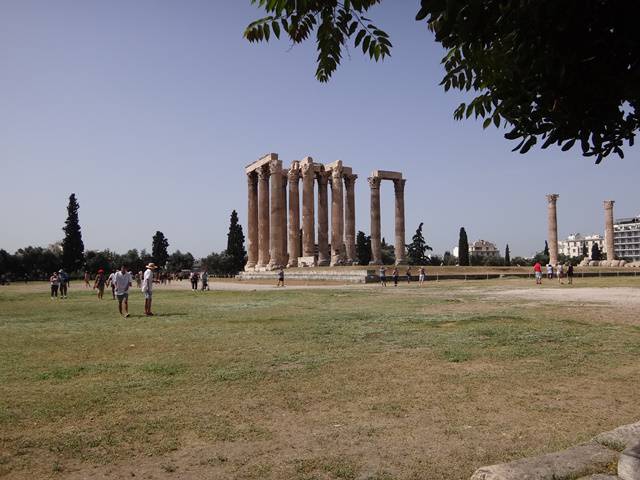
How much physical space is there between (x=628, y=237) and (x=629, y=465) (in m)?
219

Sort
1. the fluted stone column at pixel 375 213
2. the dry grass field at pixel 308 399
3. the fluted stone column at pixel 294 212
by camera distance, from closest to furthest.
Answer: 1. the dry grass field at pixel 308 399
2. the fluted stone column at pixel 294 212
3. the fluted stone column at pixel 375 213

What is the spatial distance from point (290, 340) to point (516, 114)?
7.65 metres

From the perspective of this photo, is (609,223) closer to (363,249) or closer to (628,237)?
(363,249)

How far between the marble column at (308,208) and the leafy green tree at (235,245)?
123ft

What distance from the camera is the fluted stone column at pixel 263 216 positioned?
56.4 m

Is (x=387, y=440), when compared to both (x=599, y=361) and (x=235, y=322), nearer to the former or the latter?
(x=599, y=361)

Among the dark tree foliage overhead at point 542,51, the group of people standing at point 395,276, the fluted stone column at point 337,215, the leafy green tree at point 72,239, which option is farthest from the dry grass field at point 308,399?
the leafy green tree at point 72,239

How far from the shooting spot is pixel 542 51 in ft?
10.9

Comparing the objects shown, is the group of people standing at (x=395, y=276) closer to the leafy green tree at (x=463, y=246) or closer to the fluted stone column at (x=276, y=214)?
the fluted stone column at (x=276, y=214)

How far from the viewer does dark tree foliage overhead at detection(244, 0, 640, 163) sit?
10.4 ft

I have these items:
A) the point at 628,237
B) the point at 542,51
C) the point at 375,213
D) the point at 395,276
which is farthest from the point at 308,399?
the point at 628,237

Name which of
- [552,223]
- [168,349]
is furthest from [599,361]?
[552,223]

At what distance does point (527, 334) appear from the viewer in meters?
10.9

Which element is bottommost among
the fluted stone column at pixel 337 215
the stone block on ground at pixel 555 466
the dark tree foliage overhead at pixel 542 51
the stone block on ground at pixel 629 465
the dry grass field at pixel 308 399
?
the dry grass field at pixel 308 399
